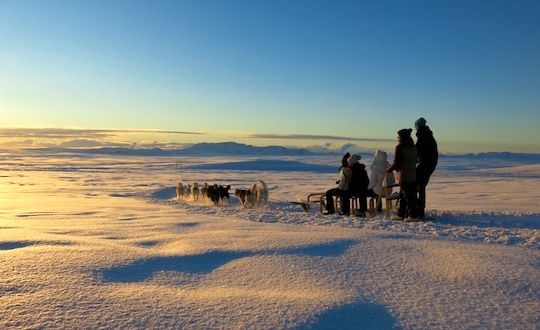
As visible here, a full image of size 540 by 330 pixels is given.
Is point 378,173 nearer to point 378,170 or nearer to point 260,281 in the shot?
point 378,170

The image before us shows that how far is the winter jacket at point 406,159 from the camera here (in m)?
7.16

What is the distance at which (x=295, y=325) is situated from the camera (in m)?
2.54

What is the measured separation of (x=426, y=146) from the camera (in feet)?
24.1

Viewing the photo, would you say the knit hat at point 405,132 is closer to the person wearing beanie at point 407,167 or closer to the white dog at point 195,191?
the person wearing beanie at point 407,167

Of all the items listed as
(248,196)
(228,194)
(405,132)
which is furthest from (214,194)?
(405,132)

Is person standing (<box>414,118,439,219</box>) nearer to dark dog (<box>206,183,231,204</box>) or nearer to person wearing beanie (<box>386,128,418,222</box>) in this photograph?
person wearing beanie (<box>386,128,418,222</box>)

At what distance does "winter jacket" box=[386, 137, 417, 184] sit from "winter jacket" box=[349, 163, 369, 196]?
1086mm

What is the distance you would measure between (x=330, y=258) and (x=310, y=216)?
14.3 ft

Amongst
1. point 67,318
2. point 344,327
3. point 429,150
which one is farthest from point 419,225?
point 67,318

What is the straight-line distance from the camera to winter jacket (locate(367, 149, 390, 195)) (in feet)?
26.3

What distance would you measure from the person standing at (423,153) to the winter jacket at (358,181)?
3.64 feet

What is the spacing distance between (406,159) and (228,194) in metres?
5.94

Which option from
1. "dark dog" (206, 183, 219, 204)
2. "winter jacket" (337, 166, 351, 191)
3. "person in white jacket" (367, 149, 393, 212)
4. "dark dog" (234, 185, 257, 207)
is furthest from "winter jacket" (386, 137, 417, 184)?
"dark dog" (206, 183, 219, 204)

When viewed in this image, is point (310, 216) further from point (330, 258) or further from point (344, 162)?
point (330, 258)
